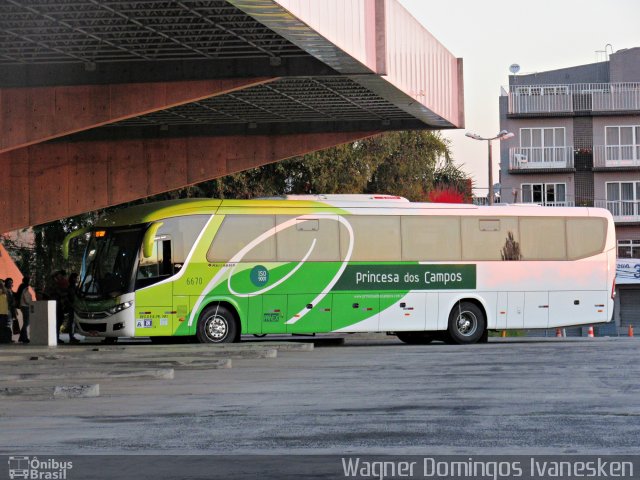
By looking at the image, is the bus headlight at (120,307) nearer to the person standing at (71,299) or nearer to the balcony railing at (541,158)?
the person standing at (71,299)

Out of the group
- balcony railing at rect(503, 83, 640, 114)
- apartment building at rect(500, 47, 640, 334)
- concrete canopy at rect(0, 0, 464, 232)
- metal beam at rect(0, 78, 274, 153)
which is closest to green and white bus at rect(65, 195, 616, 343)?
metal beam at rect(0, 78, 274, 153)

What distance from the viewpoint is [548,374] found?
61.8 ft

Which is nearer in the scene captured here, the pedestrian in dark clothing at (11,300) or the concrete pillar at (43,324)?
the concrete pillar at (43,324)

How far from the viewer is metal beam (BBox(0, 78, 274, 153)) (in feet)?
87.7

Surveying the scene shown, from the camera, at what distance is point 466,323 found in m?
30.5

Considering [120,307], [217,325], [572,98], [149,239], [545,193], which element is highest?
[572,98]

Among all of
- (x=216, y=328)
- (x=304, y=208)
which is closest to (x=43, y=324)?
(x=216, y=328)

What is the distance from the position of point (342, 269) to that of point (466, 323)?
3237 millimetres

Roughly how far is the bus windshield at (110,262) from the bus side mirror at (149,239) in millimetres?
160

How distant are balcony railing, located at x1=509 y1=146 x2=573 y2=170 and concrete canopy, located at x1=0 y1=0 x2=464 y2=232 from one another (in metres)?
43.3

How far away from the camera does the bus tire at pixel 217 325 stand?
92.2ft

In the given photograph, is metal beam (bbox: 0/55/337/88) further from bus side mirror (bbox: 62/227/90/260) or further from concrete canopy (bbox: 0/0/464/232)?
bus side mirror (bbox: 62/227/90/260)

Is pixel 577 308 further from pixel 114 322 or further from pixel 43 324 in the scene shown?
pixel 43 324

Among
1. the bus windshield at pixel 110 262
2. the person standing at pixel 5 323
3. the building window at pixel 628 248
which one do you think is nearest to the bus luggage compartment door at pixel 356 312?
the bus windshield at pixel 110 262
